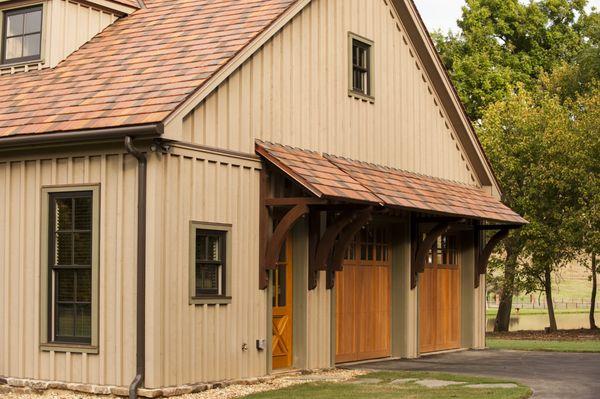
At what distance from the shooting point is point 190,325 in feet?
50.5

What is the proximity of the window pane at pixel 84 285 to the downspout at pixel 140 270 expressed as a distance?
3.18ft

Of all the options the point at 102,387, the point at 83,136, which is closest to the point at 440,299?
the point at 102,387

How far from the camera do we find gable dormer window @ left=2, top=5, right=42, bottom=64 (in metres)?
18.5

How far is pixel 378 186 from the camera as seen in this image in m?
18.5

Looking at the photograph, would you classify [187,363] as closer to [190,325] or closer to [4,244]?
[190,325]

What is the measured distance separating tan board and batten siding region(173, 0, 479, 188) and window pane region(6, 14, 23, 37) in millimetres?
4415

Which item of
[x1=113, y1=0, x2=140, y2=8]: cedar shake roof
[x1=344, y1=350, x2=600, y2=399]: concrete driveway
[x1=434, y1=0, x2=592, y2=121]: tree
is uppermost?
[x1=434, y1=0, x2=592, y2=121]: tree

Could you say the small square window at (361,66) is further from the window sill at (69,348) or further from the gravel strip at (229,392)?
the window sill at (69,348)

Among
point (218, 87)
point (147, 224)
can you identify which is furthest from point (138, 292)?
point (218, 87)

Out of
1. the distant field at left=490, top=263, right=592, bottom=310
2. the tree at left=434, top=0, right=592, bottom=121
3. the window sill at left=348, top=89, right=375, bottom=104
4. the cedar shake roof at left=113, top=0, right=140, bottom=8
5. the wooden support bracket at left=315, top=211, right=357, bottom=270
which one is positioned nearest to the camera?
the wooden support bracket at left=315, top=211, right=357, bottom=270

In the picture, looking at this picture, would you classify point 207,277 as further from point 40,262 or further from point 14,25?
point 14,25

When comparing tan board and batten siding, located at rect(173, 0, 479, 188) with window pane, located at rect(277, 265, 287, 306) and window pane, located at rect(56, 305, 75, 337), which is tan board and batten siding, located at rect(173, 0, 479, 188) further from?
window pane, located at rect(56, 305, 75, 337)

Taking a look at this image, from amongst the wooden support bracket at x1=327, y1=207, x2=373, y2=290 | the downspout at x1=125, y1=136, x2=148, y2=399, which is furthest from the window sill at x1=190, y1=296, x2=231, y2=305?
the wooden support bracket at x1=327, y1=207, x2=373, y2=290

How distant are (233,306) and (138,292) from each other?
188 cm
